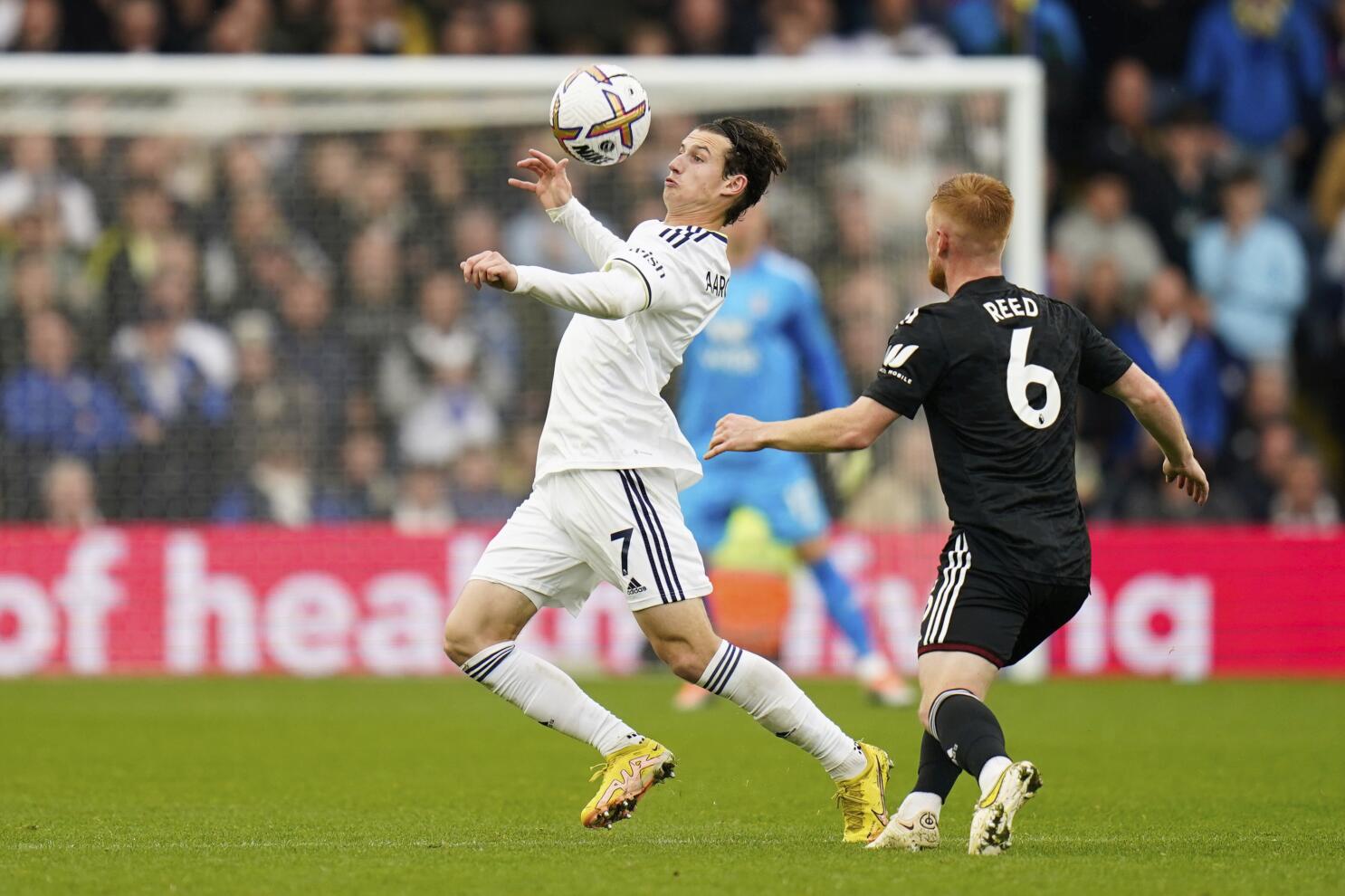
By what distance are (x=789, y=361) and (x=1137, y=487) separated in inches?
170

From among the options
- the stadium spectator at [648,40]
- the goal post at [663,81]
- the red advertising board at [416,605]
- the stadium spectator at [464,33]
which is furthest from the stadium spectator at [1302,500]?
the stadium spectator at [464,33]

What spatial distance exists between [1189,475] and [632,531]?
1728 millimetres

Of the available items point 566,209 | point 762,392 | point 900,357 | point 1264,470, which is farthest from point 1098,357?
point 1264,470

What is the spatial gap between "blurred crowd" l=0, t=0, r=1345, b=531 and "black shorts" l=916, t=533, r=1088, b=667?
24.0 feet

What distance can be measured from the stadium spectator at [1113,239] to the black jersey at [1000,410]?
31.3ft

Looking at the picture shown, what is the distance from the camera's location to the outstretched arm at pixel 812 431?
5512 mm

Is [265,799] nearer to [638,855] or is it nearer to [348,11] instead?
[638,855]

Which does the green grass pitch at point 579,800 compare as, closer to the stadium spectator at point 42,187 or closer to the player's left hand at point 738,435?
the player's left hand at point 738,435

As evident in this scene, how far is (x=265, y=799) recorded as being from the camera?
23.3 feet

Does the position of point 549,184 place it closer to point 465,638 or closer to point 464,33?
point 465,638

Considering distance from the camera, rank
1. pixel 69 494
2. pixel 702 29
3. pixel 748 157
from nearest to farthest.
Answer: pixel 748 157 → pixel 69 494 → pixel 702 29

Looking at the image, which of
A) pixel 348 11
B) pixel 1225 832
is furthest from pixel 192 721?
pixel 348 11

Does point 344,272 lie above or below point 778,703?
above

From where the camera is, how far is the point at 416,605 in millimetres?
13273
